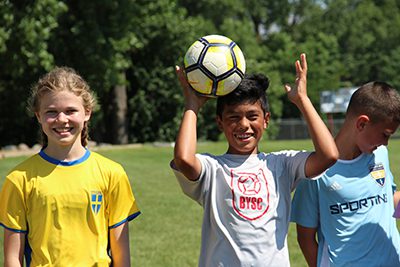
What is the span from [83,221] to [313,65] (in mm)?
44095

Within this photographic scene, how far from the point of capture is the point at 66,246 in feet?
10.9

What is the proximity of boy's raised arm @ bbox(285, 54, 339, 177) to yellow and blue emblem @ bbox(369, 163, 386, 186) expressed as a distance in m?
0.54

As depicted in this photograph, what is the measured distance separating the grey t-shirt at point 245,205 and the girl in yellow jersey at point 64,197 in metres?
0.41

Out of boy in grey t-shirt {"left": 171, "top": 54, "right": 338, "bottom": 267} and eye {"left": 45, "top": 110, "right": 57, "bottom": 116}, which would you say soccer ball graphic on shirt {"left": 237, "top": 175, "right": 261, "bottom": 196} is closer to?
boy in grey t-shirt {"left": 171, "top": 54, "right": 338, "bottom": 267}

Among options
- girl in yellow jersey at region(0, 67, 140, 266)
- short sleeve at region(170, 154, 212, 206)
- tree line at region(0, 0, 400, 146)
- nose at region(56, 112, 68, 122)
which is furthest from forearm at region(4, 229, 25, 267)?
tree line at region(0, 0, 400, 146)

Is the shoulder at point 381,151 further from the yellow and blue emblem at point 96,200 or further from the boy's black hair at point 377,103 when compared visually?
the yellow and blue emblem at point 96,200

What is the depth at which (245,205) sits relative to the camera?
11.6 ft

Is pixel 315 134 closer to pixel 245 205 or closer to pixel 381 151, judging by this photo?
pixel 245 205

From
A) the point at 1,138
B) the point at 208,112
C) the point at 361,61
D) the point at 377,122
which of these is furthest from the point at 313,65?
the point at 377,122

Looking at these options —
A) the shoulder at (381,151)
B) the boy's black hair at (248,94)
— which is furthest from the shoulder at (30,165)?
the shoulder at (381,151)

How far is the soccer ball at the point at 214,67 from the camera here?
143 inches

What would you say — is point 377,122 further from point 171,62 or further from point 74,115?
point 171,62

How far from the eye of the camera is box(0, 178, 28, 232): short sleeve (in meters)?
3.33

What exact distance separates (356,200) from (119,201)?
140 centimetres
